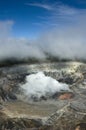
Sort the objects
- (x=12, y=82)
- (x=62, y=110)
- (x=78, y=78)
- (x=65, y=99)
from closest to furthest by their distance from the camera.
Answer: (x=62, y=110), (x=65, y=99), (x=12, y=82), (x=78, y=78)

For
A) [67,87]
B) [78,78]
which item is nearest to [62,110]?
[67,87]

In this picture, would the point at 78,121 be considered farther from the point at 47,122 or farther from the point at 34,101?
the point at 34,101

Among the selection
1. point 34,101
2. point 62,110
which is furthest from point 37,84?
point 62,110

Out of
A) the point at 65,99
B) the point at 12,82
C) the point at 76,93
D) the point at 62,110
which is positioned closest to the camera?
the point at 62,110

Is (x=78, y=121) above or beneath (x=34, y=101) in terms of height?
above

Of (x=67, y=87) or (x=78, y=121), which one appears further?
(x=67, y=87)

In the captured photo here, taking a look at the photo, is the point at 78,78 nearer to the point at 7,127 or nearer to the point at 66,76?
the point at 66,76
